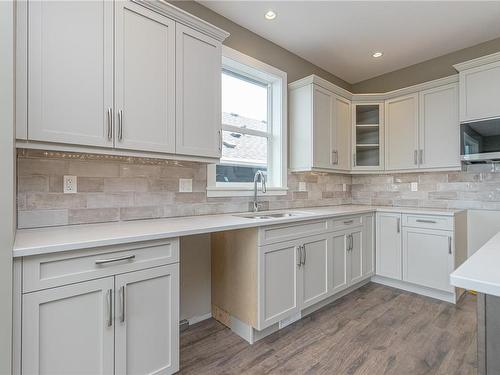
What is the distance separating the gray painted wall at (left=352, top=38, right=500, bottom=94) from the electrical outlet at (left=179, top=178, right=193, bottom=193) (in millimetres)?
3119

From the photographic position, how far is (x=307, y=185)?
3459 mm

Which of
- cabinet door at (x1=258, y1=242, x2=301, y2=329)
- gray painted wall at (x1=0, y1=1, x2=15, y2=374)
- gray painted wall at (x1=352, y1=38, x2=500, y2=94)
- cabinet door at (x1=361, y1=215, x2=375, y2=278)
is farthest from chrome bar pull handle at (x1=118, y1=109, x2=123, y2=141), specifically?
gray painted wall at (x1=352, y1=38, x2=500, y2=94)

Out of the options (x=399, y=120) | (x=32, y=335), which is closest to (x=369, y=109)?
(x=399, y=120)

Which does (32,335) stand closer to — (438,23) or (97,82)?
(97,82)

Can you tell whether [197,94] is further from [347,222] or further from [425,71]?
[425,71]

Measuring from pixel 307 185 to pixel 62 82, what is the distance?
8.85ft

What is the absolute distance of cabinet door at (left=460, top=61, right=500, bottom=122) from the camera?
105 inches

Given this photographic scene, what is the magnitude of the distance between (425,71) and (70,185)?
4.08 m

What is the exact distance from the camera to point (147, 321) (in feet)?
4.85

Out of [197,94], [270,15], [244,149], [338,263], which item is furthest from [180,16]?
[338,263]

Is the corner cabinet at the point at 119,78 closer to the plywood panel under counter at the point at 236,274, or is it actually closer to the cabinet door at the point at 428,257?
the plywood panel under counter at the point at 236,274

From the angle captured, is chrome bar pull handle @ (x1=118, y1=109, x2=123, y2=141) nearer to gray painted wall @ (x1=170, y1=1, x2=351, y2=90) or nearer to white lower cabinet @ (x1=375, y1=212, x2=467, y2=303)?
gray painted wall @ (x1=170, y1=1, x2=351, y2=90)

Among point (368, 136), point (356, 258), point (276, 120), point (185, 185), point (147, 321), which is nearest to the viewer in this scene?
point (147, 321)

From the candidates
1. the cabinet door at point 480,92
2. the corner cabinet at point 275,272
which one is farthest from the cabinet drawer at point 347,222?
the cabinet door at point 480,92
